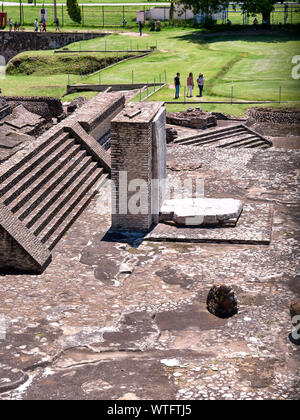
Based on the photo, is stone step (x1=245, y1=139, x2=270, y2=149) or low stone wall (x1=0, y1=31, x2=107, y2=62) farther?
low stone wall (x1=0, y1=31, x2=107, y2=62)

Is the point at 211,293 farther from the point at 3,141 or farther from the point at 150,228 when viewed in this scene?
the point at 3,141

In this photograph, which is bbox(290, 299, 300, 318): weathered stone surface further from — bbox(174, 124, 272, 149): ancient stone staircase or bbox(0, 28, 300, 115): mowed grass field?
bbox(0, 28, 300, 115): mowed grass field

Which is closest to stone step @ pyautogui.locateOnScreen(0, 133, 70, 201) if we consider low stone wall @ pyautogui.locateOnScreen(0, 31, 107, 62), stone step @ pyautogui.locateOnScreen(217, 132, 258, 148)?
stone step @ pyautogui.locateOnScreen(217, 132, 258, 148)

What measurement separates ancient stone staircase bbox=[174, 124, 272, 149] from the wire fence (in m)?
32.3

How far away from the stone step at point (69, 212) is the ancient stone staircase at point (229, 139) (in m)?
6.09

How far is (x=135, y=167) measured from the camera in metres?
16.2

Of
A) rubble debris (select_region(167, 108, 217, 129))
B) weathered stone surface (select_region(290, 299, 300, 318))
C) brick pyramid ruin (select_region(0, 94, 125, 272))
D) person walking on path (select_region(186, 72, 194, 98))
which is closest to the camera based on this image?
weathered stone surface (select_region(290, 299, 300, 318))

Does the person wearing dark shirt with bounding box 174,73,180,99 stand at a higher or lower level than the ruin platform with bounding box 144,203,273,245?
higher

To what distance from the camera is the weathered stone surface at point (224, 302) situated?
12742 millimetres

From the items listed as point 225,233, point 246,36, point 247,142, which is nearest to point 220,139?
point 247,142

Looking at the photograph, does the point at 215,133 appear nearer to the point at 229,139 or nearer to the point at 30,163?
the point at 229,139

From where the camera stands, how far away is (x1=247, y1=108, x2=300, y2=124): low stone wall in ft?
101

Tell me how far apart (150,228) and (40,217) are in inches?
99.1
